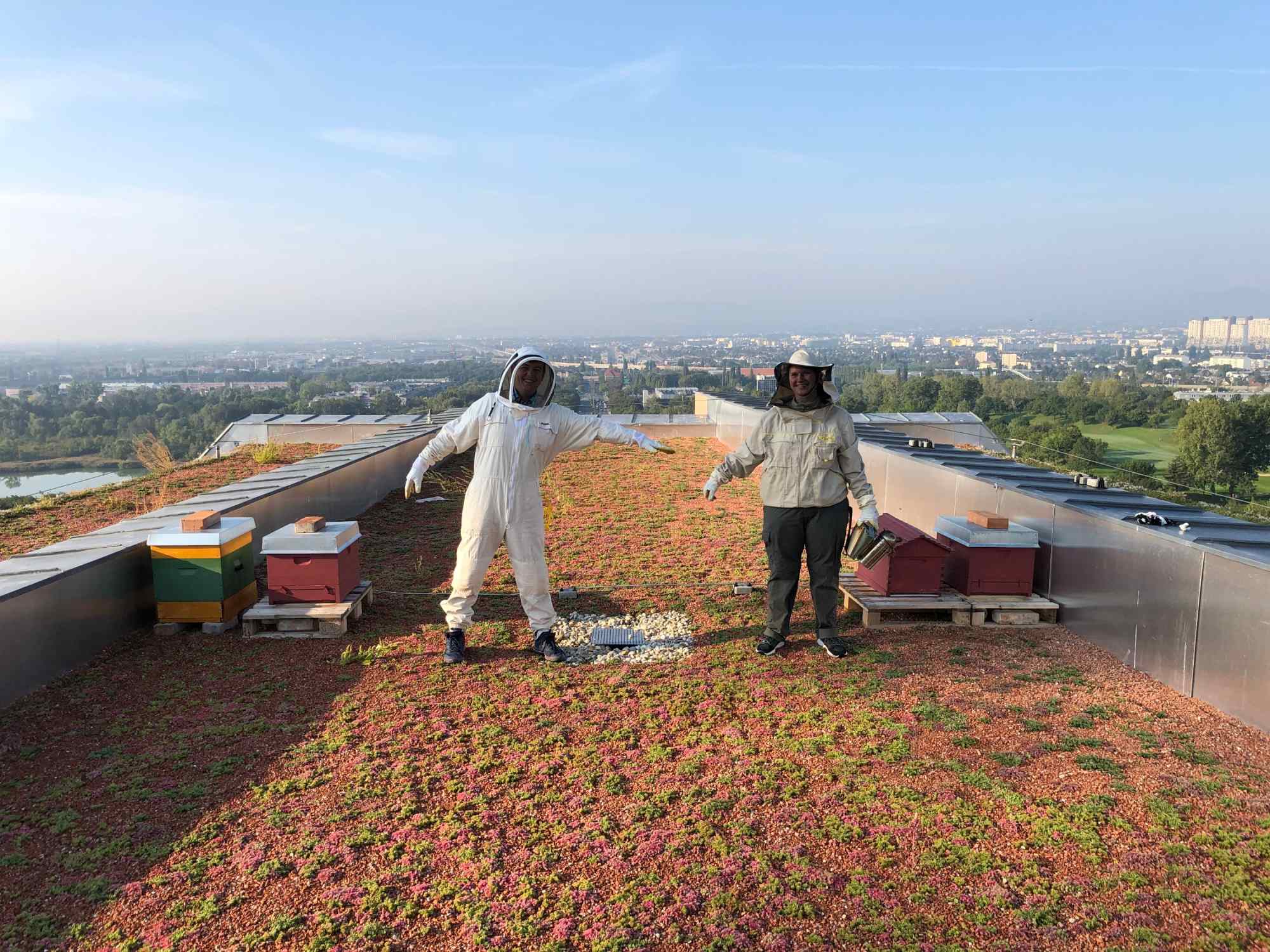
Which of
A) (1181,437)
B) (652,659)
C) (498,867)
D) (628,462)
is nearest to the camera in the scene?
(498,867)

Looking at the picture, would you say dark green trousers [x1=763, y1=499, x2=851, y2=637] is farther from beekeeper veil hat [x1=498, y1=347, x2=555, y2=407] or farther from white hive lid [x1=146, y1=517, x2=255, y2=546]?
white hive lid [x1=146, y1=517, x2=255, y2=546]

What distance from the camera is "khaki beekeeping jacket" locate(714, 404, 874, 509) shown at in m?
5.65

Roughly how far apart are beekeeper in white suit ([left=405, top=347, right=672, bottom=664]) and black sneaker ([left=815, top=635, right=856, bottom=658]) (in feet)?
6.14

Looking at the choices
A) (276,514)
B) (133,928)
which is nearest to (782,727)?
(133,928)

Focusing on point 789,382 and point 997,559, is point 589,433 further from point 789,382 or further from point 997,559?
point 997,559

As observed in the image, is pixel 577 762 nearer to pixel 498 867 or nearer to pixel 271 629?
pixel 498 867

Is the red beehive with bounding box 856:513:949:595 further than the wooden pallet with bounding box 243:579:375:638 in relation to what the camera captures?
Yes

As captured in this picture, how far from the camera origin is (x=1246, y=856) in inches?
131

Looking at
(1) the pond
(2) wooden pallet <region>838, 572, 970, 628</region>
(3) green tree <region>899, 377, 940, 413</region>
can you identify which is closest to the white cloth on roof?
(2) wooden pallet <region>838, 572, 970, 628</region>

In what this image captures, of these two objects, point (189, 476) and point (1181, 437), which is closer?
point (189, 476)

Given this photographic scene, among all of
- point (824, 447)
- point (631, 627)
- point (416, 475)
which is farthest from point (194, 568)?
point (824, 447)

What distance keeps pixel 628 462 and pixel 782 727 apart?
477 inches

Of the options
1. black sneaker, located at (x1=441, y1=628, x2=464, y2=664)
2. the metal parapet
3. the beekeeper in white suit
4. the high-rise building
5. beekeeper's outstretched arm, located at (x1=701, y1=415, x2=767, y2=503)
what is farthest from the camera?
the high-rise building

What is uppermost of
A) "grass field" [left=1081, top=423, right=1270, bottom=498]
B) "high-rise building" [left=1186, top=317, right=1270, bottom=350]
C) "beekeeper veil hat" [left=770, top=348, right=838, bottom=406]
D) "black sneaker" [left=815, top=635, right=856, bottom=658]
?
"high-rise building" [left=1186, top=317, right=1270, bottom=350]
